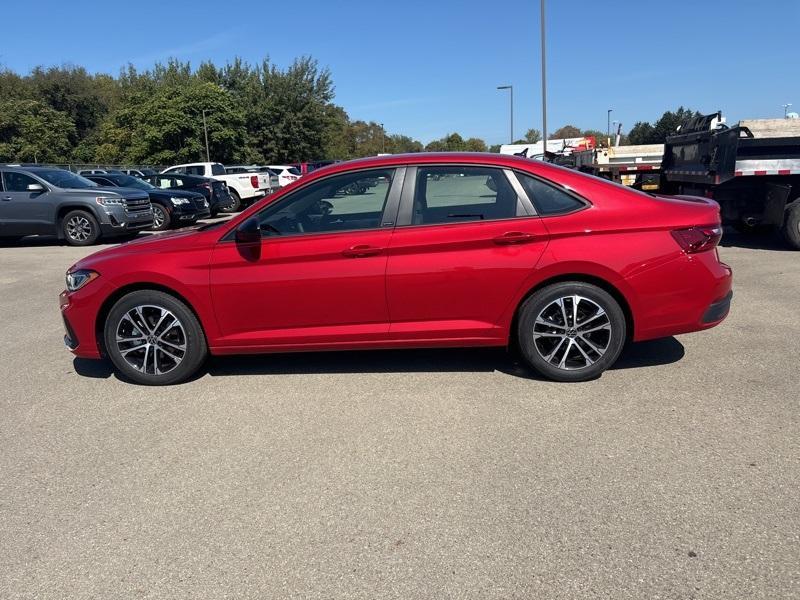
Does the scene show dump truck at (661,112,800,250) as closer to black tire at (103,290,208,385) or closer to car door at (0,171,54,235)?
black tire at (103,290,208,385)

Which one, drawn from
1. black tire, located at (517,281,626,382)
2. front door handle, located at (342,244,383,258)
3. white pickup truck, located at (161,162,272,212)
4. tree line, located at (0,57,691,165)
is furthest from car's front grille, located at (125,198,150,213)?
tree line, located at (0,57,691,165)

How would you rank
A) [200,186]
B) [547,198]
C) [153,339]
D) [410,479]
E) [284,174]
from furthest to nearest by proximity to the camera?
[284,174] → [200,186] → [153,339] → [547,198] → [410,479]

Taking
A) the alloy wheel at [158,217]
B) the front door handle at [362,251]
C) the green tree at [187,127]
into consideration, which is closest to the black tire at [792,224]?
the front door handle at [362,251]

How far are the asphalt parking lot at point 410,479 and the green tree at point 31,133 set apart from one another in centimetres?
5492

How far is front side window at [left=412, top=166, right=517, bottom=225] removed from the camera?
4.59 meters

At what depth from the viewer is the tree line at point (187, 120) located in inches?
2002

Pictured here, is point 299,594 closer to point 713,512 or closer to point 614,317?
point 713,512

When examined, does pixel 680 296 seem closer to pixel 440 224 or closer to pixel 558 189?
pixel 558 189

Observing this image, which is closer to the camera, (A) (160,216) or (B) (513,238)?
(B) (513,238)

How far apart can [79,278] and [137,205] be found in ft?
34.4

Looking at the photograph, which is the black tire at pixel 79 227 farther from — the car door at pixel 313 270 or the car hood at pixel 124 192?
the car door at pixel 313 270

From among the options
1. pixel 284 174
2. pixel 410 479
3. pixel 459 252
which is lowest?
pixel 410 479

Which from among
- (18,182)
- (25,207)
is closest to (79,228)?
(25,207)

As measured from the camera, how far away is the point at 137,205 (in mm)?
14594
